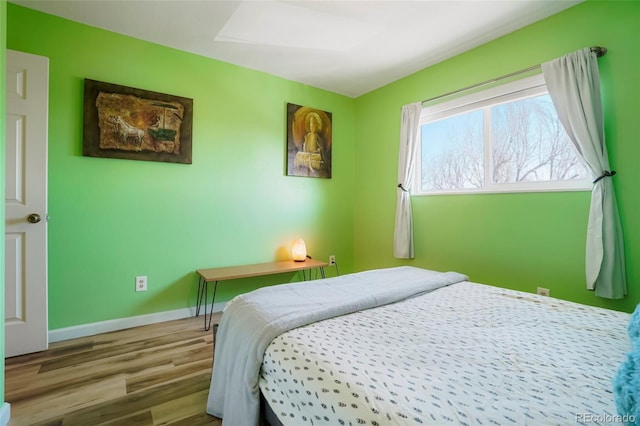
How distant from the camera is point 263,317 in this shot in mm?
1139

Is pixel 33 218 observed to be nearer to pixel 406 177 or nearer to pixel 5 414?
pixel 5 414

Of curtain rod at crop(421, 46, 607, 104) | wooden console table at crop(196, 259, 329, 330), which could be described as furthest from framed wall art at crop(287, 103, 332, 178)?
curtain rod at crop(421, 46, 607, 104)

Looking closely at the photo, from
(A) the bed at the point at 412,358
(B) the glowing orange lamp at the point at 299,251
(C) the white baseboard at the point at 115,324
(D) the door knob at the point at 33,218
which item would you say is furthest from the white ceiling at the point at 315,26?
(C) the white baseboard at the point at 115,324

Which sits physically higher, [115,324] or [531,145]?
[531,145]

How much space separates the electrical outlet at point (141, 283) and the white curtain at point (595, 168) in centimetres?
323

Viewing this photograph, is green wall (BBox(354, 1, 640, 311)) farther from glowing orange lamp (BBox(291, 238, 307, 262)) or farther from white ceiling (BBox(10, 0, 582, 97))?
glowing orange lamp (BBox(291, 238, 307, 262))

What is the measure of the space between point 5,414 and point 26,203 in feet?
4.08

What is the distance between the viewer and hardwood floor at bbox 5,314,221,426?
1371mm

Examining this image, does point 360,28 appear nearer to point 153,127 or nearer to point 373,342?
point 153,127

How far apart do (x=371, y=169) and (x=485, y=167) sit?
128cm

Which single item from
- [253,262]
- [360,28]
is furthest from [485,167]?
[253,262]

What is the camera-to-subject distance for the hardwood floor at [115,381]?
1371 mm

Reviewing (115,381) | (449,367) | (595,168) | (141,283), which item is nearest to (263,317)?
(449,367)

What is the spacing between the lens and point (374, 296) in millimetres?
1396
